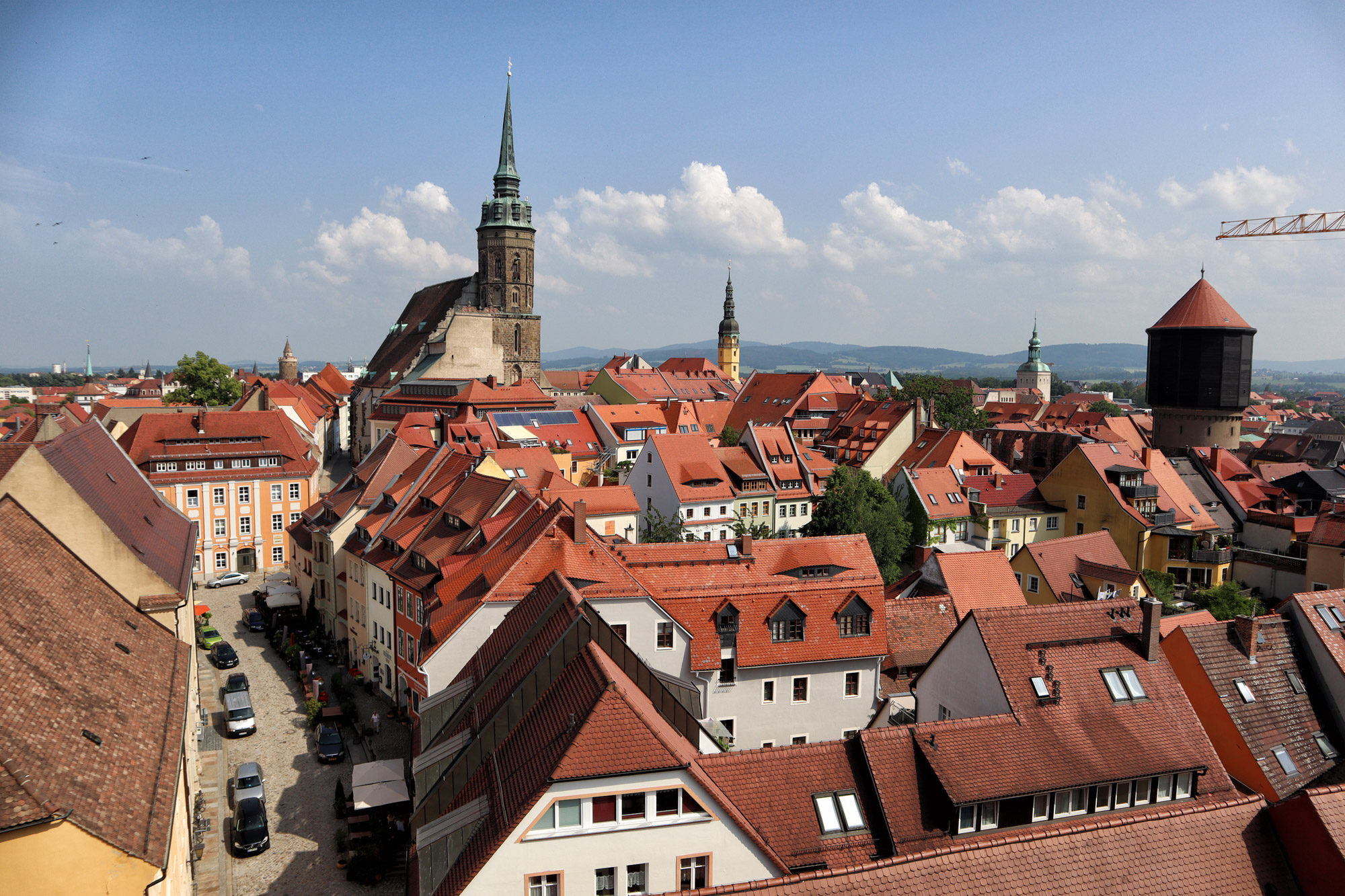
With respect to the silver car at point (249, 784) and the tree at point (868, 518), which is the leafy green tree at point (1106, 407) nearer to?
the tree at point (868, 518)

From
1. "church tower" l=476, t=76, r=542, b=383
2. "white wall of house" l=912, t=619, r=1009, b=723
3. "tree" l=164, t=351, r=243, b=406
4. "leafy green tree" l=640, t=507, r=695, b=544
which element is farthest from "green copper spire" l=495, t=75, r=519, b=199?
"white wall of house" l=912, t=619, r=1009, b=723

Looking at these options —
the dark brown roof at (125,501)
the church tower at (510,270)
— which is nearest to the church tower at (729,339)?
the church tower at (510,270)

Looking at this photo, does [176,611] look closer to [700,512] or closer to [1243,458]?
[700,512]

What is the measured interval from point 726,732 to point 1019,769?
1069cm

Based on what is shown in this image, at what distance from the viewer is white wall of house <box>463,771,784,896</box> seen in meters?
12.2

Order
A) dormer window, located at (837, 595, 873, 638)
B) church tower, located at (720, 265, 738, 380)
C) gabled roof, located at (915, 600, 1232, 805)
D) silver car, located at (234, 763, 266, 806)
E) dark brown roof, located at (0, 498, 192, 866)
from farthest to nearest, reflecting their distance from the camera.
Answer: church tower, located at (720, 265, 738, 380)
dormer window, located at (837, 595, 873, 638)
silver car, located at (234, 763, 266, 806)
gabled roof, located at (915, 600, 1232, 805)
dark brown roof, located at (0, 498, 192, 866)

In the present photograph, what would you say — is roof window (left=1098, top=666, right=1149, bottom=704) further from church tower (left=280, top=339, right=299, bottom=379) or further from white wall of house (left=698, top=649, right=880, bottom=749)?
church tower (left=280, top=339, right=299, bottom=379)

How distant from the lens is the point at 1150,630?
19109 millimetres

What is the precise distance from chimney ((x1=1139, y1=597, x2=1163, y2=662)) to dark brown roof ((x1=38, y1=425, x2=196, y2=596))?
21900mm

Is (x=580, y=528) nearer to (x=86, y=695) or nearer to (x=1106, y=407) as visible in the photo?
(x=86, y=695)

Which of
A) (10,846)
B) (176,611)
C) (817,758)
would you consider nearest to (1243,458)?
(817,758)

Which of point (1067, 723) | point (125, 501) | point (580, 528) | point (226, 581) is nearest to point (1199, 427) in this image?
point (580, 528)

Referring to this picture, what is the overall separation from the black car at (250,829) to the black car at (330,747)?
15.4ft

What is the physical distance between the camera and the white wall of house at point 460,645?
967 inches
